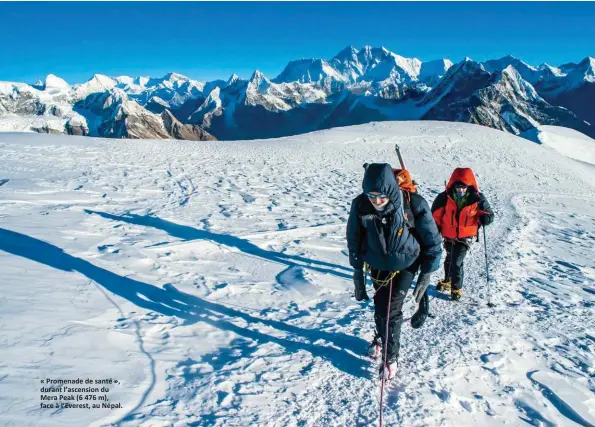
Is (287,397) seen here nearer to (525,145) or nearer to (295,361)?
(295,361)

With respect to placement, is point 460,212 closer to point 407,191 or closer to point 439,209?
point 439,209

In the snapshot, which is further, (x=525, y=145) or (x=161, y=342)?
(x=525, y=145)

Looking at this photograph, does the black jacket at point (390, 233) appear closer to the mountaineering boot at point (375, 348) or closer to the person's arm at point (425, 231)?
the person's arm at point (425, 231)

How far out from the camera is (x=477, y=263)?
873 cm

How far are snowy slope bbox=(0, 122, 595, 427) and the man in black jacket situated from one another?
79 cm

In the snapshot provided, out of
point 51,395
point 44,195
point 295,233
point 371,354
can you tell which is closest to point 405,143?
point 295,233

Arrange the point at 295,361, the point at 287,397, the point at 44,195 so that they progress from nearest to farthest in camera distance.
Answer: the point at 287,397 < the point at 295,361 < the point at 44,195

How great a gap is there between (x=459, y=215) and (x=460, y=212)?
5 cm

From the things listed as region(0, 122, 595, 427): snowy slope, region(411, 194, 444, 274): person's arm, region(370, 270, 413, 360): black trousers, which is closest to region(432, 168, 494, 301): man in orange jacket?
region(0, 122, 595, 427): snowy slope

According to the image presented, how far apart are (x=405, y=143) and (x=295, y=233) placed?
20.2 metres

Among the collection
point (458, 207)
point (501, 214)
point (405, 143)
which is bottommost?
point (501, 214)

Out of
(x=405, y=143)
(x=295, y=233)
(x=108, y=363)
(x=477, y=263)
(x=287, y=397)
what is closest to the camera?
(x=287, y=397)

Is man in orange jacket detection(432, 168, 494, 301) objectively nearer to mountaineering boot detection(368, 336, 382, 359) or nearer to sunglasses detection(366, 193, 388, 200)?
mountaineering boot detection(368, 336, 382, 359)

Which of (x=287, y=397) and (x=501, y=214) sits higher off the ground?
(x=501, y=214)
